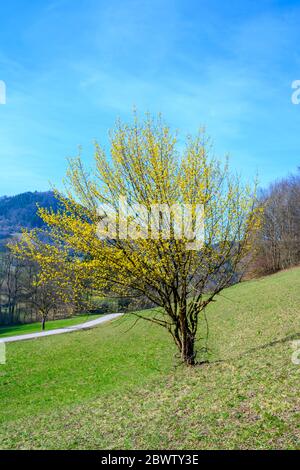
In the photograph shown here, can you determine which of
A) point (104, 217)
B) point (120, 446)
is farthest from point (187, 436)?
point (104, 217)

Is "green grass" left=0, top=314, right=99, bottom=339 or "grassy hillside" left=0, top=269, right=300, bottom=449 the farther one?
"green grass" left=0, top=314, right=99, bottom=339

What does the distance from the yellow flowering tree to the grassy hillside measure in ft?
8.05

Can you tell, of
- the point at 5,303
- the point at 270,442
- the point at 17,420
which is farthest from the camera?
the point at 5,303

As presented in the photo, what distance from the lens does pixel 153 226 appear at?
36.5 feet

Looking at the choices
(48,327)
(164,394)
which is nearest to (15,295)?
(48,327)

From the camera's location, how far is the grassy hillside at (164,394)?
6.15 m

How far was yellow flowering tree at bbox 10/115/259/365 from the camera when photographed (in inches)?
441

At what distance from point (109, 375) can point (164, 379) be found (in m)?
3.55

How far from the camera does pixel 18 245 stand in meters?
13.2

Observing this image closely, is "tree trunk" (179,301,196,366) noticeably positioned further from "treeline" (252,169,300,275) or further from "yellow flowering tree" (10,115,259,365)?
"treeline" (252,169,300,275)

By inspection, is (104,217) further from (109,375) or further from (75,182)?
(109,375)

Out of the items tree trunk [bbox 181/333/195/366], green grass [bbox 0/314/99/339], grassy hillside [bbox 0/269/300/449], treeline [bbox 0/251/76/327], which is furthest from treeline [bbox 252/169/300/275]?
tree trunk [bbox 181/333/195/366]

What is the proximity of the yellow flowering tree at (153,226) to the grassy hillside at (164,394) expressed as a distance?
2455 mm

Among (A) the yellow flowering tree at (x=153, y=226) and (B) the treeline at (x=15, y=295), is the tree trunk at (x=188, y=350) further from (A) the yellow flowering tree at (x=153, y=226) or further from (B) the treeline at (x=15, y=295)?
(B) the treeline at (x=15, y=295)
